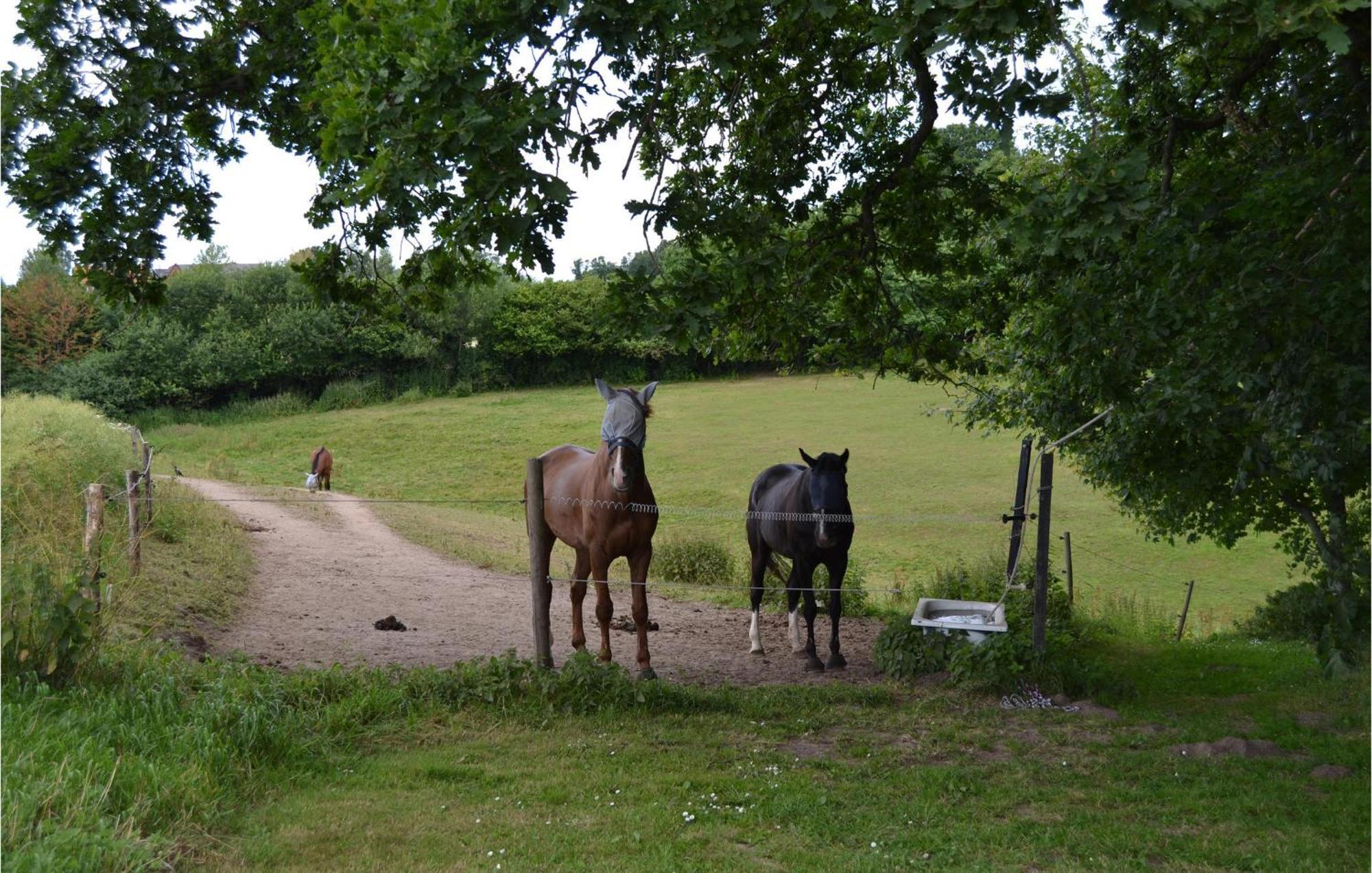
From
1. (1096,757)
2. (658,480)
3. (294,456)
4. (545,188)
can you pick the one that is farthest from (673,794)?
(294,456)

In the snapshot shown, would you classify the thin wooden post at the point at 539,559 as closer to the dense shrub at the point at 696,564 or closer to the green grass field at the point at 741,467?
the green grass field at the point at 741,467

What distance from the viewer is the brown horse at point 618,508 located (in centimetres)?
850

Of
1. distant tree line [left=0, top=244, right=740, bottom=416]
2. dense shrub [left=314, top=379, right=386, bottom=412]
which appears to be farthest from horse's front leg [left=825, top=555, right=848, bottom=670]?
dense shrub [left=314, top=379, right=386, bottom=412]

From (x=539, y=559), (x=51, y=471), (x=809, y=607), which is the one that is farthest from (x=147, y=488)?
(x=809, y=607)

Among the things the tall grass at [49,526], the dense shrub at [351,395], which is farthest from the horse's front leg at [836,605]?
the dense shrub at [351,395]

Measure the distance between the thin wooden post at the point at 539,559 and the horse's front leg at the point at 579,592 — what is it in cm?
73

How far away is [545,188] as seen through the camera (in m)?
5.69

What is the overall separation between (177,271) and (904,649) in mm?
55596

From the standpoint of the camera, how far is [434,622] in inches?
457

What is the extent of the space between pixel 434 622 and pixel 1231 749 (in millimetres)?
8094

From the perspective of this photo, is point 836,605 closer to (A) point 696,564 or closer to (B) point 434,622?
(B) point 434,622

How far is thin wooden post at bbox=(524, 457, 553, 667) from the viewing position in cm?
832

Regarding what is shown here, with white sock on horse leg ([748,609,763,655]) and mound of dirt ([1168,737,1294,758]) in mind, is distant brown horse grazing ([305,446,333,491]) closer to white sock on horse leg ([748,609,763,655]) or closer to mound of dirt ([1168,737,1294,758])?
white sock on horse leg ([748,609,763,655])

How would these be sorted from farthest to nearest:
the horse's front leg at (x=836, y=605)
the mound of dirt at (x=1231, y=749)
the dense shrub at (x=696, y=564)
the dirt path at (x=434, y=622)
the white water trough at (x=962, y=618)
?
the dense shrub at (x=696, y=564) → the horse's front leg at (x=836, y=605) → the dirt path at (x=434, y=622) → the white water trough at (x=962, y=618) → the mound of dirt at (x=1231, y=749)
